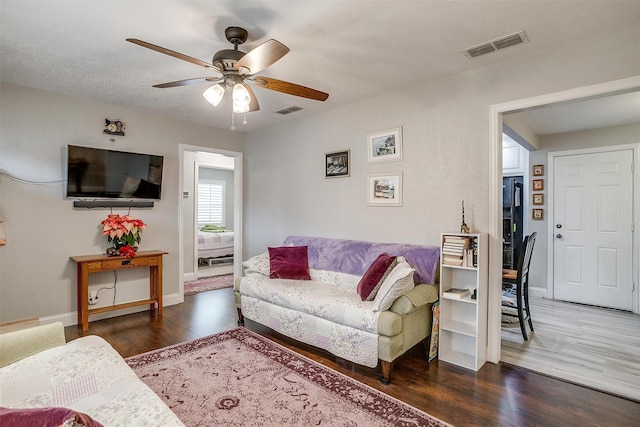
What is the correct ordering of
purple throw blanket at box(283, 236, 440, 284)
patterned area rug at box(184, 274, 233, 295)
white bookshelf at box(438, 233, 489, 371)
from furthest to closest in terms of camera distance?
patterned area rug at box(184, 274, 233, 295)
purple throw blanket at box(283, 236, 440, 284)
white bookshelf at box(438, 233, 489, 371)

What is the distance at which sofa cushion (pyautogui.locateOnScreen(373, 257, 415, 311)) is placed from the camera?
244 centimetres

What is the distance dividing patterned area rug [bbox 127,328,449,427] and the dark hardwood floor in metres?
0.17

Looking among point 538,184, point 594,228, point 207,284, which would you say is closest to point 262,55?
point 207,284

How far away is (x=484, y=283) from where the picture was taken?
2756 millimetres

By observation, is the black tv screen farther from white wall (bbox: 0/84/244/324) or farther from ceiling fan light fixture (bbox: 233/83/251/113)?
ceiling fan light fixture (bbox: 233/83/251/113)

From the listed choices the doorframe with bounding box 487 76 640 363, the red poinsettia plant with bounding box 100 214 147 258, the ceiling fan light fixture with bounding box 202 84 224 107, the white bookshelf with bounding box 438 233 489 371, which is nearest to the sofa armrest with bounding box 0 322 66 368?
the ceiling fan light fixture with bounding box 202 84 224 107

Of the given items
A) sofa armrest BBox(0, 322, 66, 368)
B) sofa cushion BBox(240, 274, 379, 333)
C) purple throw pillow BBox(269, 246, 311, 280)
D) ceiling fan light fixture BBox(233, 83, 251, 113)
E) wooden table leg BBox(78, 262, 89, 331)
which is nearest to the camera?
sofa armrest BBox(0, 322, 66, 368)

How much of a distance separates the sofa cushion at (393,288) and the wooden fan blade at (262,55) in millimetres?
1760

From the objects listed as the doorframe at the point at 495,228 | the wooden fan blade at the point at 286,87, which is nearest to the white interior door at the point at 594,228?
the doorframe at the point at 495,228

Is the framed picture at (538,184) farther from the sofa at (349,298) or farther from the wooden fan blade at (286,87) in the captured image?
the wooden fan blade at (286,87)

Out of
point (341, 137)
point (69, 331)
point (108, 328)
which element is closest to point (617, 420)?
point (341, 137)

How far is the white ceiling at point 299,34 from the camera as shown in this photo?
201 cm

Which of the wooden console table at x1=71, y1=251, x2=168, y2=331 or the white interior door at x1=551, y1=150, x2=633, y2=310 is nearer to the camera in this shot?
the wooden console table at x1=71, y1=251, x2=168, y2=331

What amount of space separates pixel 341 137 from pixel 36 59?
3005mm
